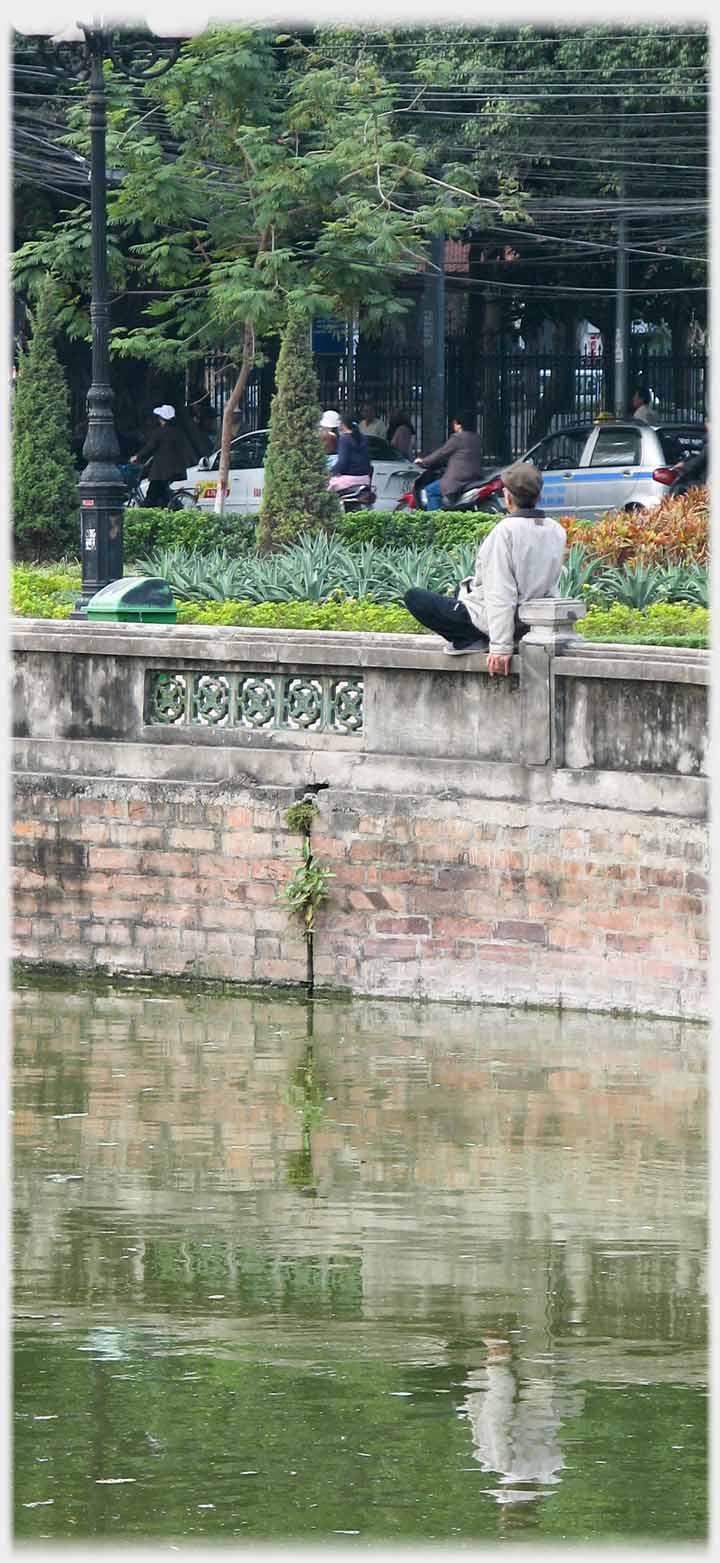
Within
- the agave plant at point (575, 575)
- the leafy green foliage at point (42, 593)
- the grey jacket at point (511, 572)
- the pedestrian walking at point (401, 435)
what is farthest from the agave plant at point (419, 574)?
the pedestrian walking at point (401, 435)

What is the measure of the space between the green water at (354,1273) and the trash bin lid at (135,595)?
7.19 feet

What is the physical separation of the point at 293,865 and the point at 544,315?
31.1m

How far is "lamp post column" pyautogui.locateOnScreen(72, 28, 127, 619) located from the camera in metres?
18.5

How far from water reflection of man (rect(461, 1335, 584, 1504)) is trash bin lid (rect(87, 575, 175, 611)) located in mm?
6997

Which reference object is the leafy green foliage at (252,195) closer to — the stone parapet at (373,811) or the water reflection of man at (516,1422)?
the stone parapet at (373,811)

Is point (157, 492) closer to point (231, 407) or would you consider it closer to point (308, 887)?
point (231, 407)

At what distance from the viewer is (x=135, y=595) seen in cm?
1492

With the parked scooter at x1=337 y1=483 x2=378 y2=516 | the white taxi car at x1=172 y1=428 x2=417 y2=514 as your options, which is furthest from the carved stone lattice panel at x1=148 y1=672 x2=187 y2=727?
the white taxi car at x1=172 y1=428 x2=417 y2=514

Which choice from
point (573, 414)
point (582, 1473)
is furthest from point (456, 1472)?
point (573, 414)

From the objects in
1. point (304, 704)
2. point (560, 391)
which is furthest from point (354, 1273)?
point (560, 391)

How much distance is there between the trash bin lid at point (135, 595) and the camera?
1487 centimetres

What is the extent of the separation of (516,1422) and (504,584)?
5571 mm

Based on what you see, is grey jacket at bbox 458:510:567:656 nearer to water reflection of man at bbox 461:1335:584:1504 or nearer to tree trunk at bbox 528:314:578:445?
water reflection of man at bbox 461:1335:584:1504

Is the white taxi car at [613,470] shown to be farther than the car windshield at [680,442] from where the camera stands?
No
